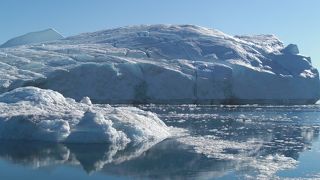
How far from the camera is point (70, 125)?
764 inches

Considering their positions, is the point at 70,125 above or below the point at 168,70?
below

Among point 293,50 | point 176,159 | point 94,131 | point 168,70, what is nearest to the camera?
point 176,159

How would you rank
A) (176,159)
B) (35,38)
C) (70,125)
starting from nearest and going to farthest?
(176,159)
(70,125)
(35,38)

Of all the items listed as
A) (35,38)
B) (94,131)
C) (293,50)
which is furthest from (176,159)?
(35,38)

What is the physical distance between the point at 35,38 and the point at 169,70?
44.8 m

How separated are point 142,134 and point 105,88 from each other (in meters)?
27.9

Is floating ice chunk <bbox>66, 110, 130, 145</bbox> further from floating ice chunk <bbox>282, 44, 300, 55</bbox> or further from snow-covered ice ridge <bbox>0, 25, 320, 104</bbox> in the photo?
floating ice chunk <bbox>282, 44, 300, 55</bbox>

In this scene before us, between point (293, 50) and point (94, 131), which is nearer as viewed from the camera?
point (94, 131)

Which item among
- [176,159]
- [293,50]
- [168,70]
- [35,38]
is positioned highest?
[35,38]

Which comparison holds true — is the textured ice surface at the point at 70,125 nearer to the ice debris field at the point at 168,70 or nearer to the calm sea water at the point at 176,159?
the calm sea water at the point at 176,159

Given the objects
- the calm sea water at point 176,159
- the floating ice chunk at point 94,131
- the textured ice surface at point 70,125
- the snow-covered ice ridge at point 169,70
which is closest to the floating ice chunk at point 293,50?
the snow-covered ice ridge at point 169,70

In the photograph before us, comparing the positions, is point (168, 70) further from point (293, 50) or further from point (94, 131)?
point (94, 131)

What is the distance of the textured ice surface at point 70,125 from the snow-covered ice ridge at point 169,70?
2465 centimetres

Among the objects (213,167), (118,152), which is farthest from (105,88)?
(213,167)
